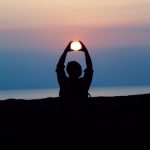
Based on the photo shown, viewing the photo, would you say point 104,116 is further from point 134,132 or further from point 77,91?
point 77,91

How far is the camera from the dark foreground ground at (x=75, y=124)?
27.6 feet

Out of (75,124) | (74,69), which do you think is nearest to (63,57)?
(74,69)

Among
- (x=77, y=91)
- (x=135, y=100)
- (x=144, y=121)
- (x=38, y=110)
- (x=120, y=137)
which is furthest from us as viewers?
(x=135, y=100)

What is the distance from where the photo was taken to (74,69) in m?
8.18

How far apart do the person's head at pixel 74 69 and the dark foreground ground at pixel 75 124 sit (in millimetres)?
425

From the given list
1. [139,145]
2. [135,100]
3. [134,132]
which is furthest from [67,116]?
[135,100]

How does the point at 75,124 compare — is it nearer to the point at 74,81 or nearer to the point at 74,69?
the point at 74,81

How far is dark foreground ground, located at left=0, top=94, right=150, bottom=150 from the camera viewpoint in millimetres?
8414

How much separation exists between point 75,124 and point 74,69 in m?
0.83

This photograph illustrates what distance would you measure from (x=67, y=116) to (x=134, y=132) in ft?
11.0

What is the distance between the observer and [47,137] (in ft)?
36.0

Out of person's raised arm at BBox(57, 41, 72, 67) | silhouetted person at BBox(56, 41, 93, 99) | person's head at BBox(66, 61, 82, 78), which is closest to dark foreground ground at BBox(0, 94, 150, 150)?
silhouetted person at BBox(56, 41, 93, 99)

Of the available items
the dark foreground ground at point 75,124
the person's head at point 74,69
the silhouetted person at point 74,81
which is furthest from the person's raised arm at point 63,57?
the dark foreground ground at point 75,124

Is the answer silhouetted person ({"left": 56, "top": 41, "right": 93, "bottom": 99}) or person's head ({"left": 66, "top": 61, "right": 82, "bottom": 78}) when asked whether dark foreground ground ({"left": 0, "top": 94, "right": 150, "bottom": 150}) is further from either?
person's head ({"left": 66, "top": 61, "right": 82, "bottom": 78})
